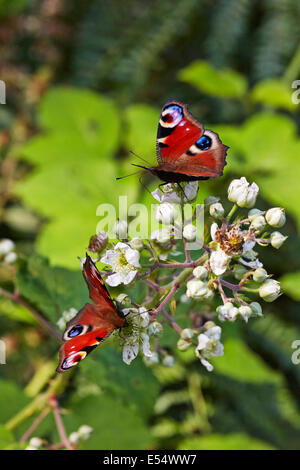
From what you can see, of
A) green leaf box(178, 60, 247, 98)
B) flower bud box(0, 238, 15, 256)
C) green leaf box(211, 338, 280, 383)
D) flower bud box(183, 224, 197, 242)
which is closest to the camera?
flower bud box(183, 224, 197, 242)

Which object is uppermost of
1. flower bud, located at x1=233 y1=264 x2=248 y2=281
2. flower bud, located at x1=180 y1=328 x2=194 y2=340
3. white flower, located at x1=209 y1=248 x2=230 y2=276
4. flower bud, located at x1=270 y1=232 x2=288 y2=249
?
flower bud, located at x1=270 y1=232 x2=288 y2=249

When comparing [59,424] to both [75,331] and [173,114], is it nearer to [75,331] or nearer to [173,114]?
[75,331]

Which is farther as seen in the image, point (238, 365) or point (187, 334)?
point (238, 365)

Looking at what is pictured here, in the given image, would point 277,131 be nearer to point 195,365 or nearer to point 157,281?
point 195,365

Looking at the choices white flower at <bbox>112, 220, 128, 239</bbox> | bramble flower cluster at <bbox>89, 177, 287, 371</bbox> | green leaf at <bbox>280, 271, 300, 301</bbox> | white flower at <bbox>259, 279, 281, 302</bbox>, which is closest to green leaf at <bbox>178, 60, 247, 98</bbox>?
green leaf at <bbox>280, 271, 300, 301</bbox>

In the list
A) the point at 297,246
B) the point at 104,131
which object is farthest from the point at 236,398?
the point at 104,131

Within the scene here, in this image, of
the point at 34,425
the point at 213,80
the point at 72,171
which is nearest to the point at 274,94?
the point at 213,80

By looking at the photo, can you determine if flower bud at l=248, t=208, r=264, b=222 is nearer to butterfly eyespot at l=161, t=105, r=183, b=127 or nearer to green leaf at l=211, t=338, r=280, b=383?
butterfly eyespot at l=161, t=105, r=183, b=127
